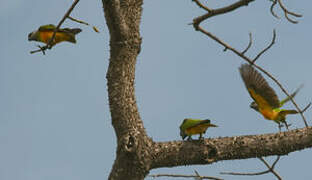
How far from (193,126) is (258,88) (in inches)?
25.8

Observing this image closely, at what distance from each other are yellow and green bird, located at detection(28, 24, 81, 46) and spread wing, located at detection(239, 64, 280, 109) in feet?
5.38

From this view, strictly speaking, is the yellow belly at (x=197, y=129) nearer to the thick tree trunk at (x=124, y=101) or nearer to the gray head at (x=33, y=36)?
the thick tree trunk at (x=124, y=101)

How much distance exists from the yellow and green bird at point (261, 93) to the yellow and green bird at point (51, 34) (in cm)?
164

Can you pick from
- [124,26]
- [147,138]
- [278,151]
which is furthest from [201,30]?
[278,151]

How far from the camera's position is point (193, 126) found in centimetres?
381

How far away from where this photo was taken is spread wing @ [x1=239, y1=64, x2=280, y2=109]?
3.74 metres

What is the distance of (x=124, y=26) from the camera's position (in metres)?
3.50

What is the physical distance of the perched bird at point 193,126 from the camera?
3734 millimetres

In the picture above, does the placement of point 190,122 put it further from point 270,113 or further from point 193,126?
point 270,113

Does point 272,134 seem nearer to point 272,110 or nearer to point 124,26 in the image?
point 272,110

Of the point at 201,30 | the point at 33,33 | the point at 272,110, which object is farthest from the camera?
the point at 33,33

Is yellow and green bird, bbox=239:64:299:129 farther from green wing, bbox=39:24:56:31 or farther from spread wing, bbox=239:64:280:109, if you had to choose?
green wing, bbox=39:24:56:31

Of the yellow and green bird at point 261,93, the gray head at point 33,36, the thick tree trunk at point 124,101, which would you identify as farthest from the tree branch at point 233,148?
the gray head at point 33,36

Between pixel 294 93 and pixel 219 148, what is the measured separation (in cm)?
75
